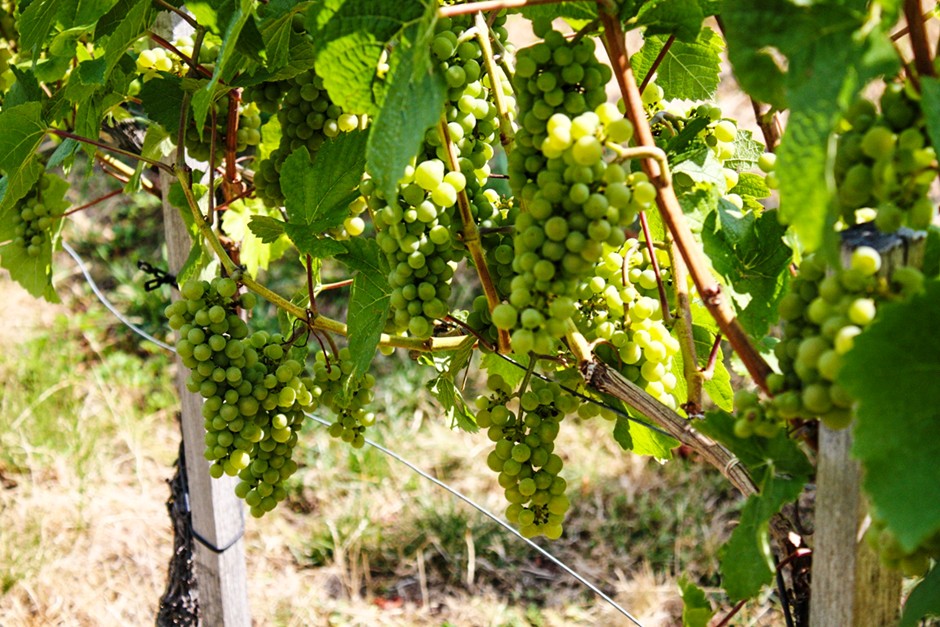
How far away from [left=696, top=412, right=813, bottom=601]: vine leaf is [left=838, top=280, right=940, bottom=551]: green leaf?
5.3 inches

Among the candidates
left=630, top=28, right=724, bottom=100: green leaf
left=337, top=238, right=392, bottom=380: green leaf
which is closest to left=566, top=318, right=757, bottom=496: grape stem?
left=337, top=238, right=392, bottom=380: green leaf

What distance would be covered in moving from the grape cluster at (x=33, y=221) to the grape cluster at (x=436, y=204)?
73 centimetres

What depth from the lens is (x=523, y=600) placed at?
266 centimetres

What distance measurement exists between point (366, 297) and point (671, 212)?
375mm

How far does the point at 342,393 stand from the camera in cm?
110

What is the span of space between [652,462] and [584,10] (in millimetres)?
2558

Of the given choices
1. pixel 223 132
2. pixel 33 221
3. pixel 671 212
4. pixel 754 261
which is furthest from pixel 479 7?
pixel 33 221

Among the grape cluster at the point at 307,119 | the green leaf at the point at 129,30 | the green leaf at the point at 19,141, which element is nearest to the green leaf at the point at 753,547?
the grape cluster at the point at 307,119

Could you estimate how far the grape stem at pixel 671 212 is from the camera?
0.70 meters

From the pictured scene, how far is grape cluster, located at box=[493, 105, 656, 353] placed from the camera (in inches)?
25.7

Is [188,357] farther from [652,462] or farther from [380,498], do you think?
[652,462]

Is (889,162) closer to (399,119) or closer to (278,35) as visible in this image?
(399,119)

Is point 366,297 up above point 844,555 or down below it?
above

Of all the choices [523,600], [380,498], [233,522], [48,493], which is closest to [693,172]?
[233,522]
